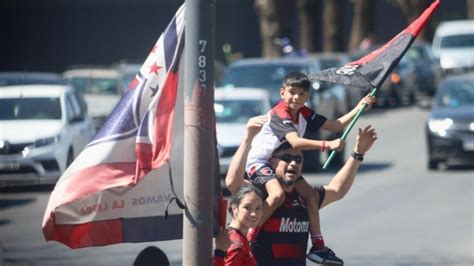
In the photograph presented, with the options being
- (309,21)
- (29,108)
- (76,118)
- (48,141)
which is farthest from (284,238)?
(309,21)

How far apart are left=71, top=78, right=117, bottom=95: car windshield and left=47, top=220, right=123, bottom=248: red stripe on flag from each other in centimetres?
2419

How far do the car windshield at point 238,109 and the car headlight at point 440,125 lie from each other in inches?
142

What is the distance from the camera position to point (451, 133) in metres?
24.0

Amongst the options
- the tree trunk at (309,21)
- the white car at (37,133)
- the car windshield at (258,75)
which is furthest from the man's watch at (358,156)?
the tree trunk at (309,21)

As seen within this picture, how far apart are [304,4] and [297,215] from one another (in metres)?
36.8

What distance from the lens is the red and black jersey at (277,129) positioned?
7340mm

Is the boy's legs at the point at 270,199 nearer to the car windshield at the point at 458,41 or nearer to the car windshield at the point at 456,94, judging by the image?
the car windshield at the point at 456,94

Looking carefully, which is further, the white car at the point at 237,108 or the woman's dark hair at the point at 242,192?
the white car at the point at 237,108

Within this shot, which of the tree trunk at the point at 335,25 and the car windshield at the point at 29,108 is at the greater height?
the tree trunk at the point at 335,25

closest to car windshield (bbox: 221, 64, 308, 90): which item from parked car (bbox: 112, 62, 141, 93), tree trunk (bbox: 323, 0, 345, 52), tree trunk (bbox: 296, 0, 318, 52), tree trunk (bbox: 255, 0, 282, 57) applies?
parked car (bbox: 112, 62, 141, 93)

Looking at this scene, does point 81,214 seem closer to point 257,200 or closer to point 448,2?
point 257,200

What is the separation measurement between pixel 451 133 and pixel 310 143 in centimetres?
1713

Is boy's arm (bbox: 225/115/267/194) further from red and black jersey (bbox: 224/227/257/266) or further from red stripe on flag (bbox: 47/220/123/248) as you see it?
red stripe on flag (bbox: 47/220/123/248)

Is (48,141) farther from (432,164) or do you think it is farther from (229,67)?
(432,164)
